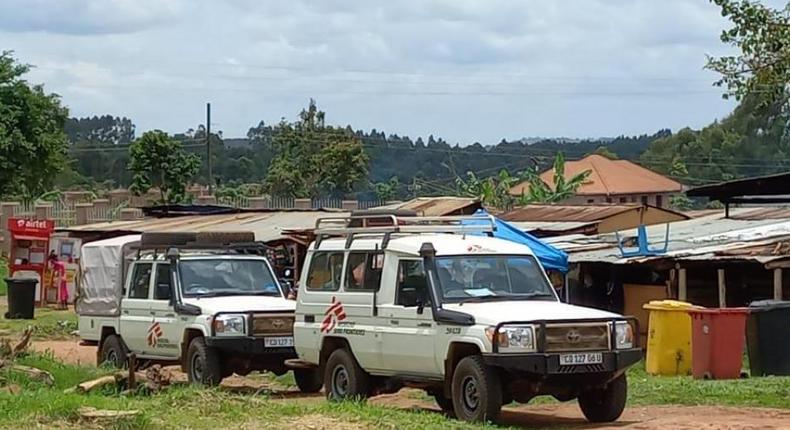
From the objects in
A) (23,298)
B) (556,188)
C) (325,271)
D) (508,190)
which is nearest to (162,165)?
(508,190)

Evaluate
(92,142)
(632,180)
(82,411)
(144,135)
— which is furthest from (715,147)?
(82,411)

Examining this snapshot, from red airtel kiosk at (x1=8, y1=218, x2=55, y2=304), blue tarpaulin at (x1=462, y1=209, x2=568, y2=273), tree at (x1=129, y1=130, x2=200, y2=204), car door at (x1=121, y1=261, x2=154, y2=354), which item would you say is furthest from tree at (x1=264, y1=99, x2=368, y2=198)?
car door at (x1=121, y1=261, x2=154, y2=354)

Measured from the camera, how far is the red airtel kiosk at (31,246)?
36156mm

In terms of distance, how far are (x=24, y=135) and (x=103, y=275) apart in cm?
3261

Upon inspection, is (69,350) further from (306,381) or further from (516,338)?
(516,338)

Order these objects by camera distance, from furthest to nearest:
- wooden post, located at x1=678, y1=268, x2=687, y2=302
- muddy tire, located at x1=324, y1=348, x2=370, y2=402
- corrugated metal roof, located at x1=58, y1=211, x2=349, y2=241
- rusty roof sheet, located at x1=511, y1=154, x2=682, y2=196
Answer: rusty roof sheet, located at x1=511, y1=154, x2=682, y2=196 < corrugated metal roof, located at x1=58, y1=211, x2=349, y2=241 < wooden post, located at x1=678, y1=268, x2=687, y2=302 < muddy tire, located at x1=324, y1=348, x2=370, y2=402

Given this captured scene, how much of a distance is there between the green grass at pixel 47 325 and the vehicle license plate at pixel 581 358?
16.1m

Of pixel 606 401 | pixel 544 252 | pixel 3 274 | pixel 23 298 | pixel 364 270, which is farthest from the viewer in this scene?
pixel 3 274

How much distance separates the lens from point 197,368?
54.6 ft

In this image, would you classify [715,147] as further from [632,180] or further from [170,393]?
[170,393]

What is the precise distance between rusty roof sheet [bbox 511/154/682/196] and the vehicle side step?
53549mm

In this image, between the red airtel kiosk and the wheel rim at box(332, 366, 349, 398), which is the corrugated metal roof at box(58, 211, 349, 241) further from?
the wheel rim at box(332, 366, 349, 398)

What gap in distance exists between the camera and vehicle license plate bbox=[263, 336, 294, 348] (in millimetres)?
16219

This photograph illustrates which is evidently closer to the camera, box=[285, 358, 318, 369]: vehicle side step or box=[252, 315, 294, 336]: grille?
box=[285, 358, 318, 369]: vehicle side step
